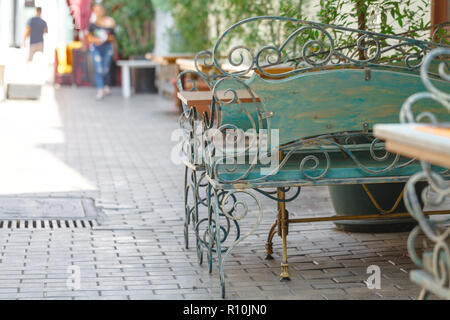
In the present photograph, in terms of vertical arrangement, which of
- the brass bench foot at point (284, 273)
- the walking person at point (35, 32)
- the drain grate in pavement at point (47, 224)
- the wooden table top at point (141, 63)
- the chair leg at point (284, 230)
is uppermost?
the walking person at point (35, 32)

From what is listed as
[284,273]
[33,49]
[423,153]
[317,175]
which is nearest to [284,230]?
[284,273]

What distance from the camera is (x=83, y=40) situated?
75.9 ft

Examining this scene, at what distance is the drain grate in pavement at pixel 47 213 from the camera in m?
6.30

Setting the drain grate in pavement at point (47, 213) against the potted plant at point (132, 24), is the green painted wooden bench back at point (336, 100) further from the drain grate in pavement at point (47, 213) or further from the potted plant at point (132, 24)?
the potted plant at point (132, 24)

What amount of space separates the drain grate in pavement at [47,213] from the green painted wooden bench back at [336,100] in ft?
7.39

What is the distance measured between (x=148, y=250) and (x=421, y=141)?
3.10 meters

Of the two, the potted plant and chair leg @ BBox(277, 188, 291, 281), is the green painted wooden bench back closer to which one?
chair leg @ BBox(277, 188, 291, 281)

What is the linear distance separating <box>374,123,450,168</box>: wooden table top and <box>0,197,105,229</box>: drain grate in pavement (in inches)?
147

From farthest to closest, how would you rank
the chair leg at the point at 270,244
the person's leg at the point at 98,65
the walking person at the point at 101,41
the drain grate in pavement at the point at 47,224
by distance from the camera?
1. the walking person at the point at 101,41
2. the person's leg at the point at 98,65
3. the drain grate in pavement at the point at 47,224
4. the chair leg at the point at 270,244

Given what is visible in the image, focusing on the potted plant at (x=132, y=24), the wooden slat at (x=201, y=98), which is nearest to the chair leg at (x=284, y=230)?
the wooden slat at (x=201, y=98)

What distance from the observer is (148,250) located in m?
5.54

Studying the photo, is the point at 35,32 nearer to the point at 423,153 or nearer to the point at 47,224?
the point at 47,224
